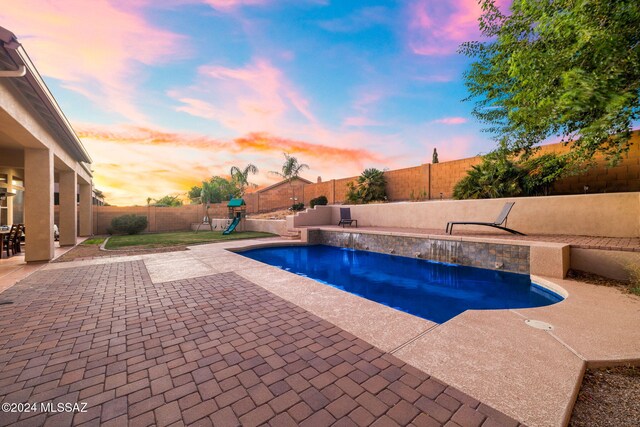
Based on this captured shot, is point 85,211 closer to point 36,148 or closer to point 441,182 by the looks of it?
point 36,148

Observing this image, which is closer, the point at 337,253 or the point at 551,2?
the point at 551,2

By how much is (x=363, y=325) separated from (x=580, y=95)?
13.1ft

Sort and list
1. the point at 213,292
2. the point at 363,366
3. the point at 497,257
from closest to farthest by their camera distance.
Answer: the point at 363,366 → the point at 213,292 → the point at 497,257

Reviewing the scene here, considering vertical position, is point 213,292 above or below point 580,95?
below

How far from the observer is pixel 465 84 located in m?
9.61

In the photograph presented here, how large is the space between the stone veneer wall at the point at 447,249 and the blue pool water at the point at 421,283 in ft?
0.76

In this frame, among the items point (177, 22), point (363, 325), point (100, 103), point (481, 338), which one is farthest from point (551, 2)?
point (100, 103)

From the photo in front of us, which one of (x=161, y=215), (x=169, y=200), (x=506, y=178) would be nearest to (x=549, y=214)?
(x=506, y=178)

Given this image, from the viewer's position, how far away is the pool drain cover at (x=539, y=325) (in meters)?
2.74

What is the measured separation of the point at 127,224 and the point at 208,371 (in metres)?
18.9

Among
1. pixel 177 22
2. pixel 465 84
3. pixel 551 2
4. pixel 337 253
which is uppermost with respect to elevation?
pixel 177 22

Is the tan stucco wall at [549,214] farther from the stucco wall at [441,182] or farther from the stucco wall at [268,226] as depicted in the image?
the stucco wall at [268,226]

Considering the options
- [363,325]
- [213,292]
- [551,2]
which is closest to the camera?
[363,325]

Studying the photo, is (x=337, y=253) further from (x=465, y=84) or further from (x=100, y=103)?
(x=100, y=103)
